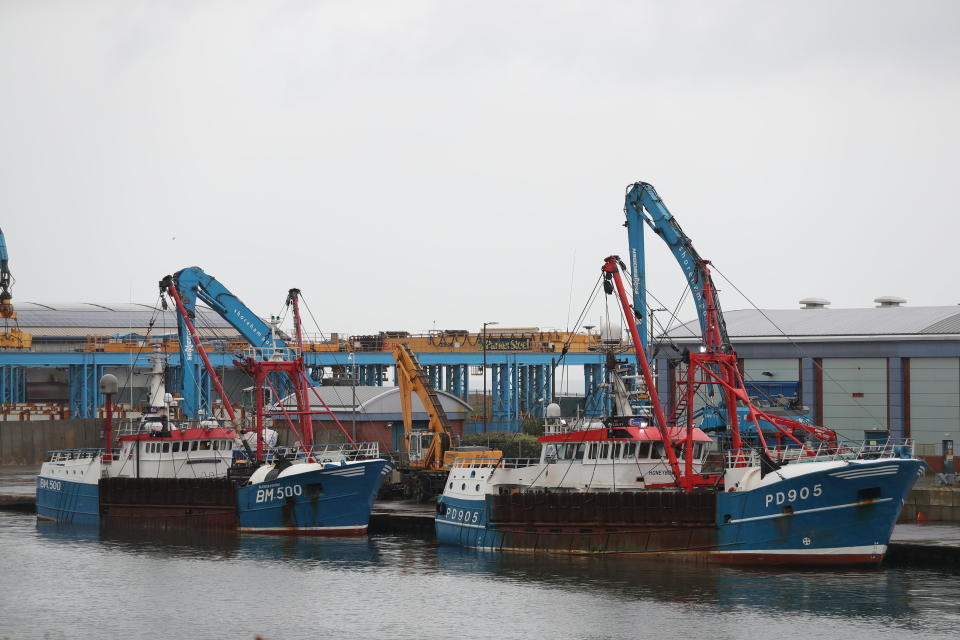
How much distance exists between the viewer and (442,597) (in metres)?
43.6

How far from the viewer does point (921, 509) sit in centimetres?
5344

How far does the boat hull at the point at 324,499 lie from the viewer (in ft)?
185

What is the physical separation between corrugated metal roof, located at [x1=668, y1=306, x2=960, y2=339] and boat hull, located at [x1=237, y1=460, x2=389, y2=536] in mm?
21679

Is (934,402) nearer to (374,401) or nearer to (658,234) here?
(658,234)

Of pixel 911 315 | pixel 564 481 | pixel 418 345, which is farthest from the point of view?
pixel 418 345

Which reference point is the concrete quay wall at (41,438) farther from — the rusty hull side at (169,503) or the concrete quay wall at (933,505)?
the concrete quay wall at (933,505)

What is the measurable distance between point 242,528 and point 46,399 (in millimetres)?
57847

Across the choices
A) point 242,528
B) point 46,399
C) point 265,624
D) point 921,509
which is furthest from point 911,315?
point 46,399

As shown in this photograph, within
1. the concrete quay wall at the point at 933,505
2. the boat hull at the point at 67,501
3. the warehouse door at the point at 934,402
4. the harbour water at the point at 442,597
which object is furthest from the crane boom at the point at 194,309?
the concrete quay wall at the point at 933,505

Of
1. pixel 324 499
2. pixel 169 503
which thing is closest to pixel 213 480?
pixel 169 503

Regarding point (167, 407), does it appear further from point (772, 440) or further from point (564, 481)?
point (772, 440)

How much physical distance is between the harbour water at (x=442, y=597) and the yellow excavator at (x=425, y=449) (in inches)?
478

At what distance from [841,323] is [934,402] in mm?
8400

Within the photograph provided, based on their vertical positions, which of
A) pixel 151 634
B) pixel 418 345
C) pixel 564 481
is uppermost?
pixel 418 345
